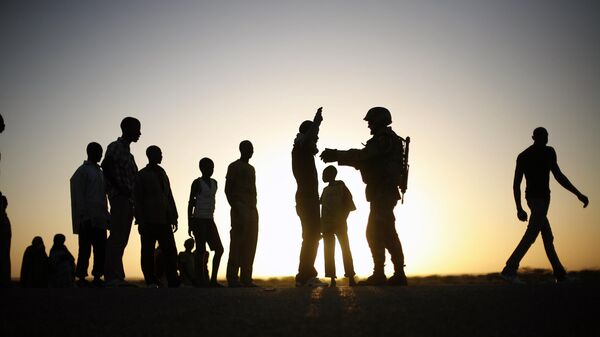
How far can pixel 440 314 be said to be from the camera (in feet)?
19.5

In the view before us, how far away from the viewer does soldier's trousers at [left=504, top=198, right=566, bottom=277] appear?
10883 mm

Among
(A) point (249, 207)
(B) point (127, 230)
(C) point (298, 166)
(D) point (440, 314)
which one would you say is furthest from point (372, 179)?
(D) point (440, 314)

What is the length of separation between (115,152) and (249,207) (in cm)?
244

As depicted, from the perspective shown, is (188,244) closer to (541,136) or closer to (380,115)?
(380,115)

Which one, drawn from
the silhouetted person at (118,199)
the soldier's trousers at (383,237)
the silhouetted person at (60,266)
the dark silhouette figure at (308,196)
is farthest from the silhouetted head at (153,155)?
the silhouetted person at (60,266)

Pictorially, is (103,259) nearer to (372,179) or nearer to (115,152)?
(115,152)

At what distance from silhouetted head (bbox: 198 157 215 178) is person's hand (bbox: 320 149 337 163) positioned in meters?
3.38

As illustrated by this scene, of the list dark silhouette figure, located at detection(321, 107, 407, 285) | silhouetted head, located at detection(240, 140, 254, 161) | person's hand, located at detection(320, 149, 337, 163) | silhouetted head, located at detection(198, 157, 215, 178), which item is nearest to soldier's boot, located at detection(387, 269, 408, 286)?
dark silhouette figure, located at detection(321, 107, 407, 285)

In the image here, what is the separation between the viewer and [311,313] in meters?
6.03

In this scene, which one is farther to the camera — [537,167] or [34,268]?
[34,268]

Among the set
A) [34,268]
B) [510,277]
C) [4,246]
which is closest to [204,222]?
[34,268]

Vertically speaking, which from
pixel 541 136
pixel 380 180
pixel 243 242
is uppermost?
pixel 541 136

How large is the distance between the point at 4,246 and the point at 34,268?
3.86 meters

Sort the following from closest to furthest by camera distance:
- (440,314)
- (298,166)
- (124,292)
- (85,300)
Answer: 1. (440,314)
2. (85,300)
3. (124,292)
4. (298,166)
